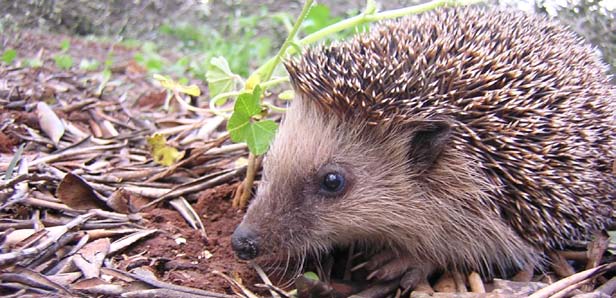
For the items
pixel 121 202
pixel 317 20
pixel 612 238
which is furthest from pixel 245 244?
pixel 317 20

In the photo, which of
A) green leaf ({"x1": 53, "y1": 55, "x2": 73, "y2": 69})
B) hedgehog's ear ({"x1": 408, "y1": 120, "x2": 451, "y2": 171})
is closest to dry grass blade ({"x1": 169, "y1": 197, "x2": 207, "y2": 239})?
hedgehog's ear ({"x1": 408, "y1": 120, "x2": 451, "y2": 171})

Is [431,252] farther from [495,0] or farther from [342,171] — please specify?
[495,0]

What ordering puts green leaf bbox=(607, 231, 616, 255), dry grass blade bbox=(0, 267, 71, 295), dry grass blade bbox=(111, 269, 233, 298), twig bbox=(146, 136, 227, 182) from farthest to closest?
twig bbox=(146, 136, 227, 182) → green leaf bbox=(607, 231, 616, 255) → dry grass blade bbox=(111, 269, 233, 298) → dry grass blade bbox=(0, 267, 71, 295)

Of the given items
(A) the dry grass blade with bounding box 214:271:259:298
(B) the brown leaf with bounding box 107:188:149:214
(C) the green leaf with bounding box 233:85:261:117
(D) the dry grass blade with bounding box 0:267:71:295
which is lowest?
(D) the dry grass blade with bounding box 0:267:71:295

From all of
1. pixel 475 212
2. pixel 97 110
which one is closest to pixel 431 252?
pixel 475 212

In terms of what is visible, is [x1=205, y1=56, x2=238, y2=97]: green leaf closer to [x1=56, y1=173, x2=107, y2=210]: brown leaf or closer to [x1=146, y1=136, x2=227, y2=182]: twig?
[x1=146, y1=136, x2=227, y2=182]: twig

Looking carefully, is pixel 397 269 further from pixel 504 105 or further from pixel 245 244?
pixel 504 105

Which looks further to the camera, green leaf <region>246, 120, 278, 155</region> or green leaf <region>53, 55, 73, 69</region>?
green leaf <region>53, 55, 73, 69</region>

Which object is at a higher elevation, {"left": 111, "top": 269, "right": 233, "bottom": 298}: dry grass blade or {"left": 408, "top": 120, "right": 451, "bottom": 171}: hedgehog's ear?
{"left": 408, "top": 120, "right": 451, "bottom": 171}: hedgehog's ear
